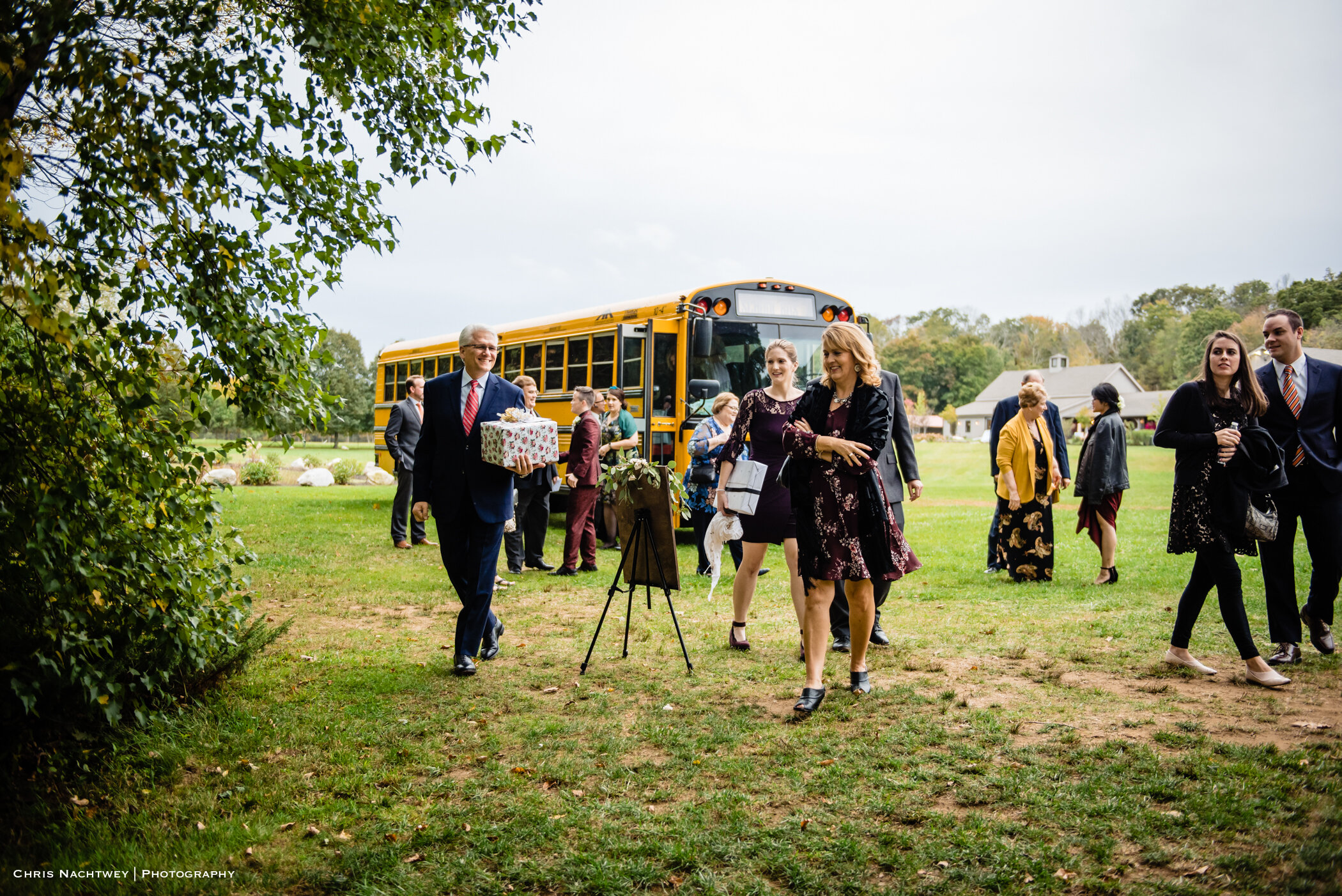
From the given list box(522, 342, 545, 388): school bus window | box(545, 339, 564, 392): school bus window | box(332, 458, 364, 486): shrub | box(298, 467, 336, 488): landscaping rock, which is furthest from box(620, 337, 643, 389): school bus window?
box(332, 458, 364, 486): shrub

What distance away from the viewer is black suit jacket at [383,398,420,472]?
11.9 meters

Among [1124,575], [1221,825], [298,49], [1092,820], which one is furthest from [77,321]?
[1124,575]

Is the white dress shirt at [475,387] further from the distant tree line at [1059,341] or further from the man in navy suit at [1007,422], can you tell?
the distant tree line at [1059,341]

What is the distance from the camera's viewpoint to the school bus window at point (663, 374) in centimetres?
1203

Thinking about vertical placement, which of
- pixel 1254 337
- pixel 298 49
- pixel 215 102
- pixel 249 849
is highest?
pixel 1254 337

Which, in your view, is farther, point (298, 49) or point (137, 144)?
point (298, 49)

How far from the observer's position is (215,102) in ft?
14.8

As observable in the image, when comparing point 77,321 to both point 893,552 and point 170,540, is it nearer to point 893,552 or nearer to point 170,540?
point 170,540

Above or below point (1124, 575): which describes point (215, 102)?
above

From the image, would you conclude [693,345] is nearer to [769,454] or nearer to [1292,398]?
[769,454]

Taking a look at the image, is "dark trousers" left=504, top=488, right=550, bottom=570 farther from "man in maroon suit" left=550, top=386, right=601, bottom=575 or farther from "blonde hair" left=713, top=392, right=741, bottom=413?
"blonde hair" left=713, top=392, right=741, bottom=413

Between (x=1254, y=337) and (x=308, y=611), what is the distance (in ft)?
167

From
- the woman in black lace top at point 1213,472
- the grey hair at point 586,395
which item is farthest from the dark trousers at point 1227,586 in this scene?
the grey hair at point 586,395

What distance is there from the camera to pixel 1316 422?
590 cm
